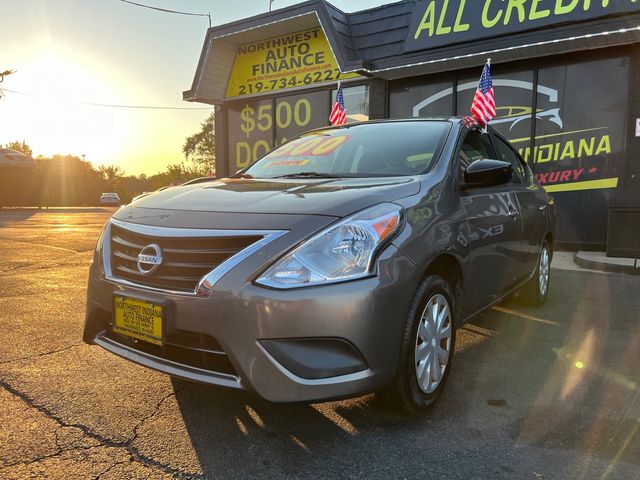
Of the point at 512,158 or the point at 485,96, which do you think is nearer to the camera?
the point at 512,158

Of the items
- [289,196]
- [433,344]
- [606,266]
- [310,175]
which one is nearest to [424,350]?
[433,344]

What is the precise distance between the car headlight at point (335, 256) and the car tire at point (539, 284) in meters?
2.86

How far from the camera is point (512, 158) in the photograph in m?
4.42

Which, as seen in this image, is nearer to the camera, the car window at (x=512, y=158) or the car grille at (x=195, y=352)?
the car grille at (x=195, y=352)

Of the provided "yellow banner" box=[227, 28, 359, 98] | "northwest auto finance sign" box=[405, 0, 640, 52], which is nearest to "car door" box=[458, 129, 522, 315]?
"northwest auto finance sign" box=[405, 0, 640, 52]

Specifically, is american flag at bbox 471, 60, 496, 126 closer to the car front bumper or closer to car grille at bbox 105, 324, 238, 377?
the car front bumper

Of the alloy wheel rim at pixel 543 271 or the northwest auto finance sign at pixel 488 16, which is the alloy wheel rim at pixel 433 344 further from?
the northwest auto finance sign at pixel 488 16

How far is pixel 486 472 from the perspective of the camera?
207 centimetres

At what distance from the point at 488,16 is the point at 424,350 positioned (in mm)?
8074

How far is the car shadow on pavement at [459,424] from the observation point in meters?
2.14

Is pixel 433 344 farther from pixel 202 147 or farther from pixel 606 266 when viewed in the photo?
pixel 202 147

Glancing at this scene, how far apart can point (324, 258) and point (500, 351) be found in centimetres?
204

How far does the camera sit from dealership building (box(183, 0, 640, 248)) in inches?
328

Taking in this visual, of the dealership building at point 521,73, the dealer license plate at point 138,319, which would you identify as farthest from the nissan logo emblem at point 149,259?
the dealership building at point 521,73
